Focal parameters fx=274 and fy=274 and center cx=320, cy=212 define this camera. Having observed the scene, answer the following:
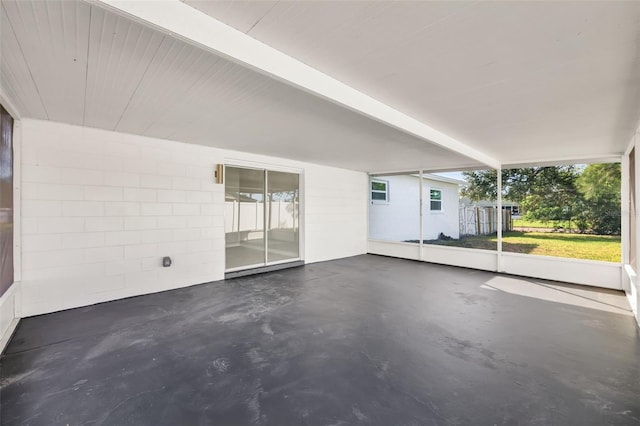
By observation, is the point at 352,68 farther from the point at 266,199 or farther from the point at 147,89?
the point at 266,199

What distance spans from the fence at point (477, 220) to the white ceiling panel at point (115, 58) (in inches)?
444

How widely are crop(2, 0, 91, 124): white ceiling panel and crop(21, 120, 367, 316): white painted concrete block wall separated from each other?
1.24 meters

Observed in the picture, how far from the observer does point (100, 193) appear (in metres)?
3.88

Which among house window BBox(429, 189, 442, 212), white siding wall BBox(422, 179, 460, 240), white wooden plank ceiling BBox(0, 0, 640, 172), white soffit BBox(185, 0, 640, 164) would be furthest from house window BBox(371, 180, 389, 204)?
white soffit BBox(185, 0, 640, 164)

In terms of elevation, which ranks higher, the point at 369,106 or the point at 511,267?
the point at 369,106

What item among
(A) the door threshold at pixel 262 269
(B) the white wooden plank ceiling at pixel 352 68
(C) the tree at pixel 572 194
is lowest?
(A) the door threshold at pixel 262 269

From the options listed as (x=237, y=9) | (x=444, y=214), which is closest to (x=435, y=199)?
(x=444, y=214)

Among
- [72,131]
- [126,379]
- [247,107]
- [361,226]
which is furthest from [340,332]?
[361,226]

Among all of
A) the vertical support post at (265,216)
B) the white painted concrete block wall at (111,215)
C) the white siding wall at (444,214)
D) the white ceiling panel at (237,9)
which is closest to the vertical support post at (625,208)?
the white siding wall at (444,214)

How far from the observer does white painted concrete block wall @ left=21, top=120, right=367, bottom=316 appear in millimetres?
3447

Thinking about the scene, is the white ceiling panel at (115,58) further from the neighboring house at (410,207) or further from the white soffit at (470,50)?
the neighboring house at (410,207)

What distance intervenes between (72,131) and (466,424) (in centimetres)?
527

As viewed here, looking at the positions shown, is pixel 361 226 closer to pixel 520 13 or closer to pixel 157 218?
pixel 157 218

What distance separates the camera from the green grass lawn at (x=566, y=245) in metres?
6.04
